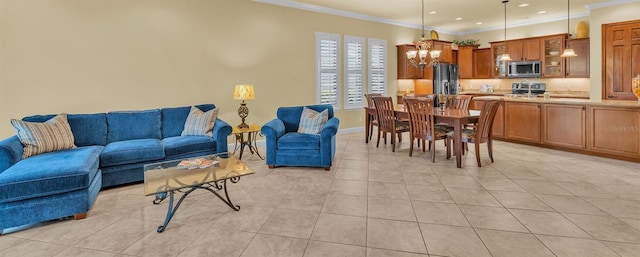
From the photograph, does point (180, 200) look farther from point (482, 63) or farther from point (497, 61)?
point (482, 63)

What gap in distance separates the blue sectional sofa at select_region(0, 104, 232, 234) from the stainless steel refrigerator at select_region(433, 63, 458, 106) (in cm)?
619

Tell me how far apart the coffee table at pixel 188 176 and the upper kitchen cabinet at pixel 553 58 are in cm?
813

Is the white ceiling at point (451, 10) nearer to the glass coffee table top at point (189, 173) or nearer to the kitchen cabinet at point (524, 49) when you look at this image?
the kitchen cabinet at point (524, 49)

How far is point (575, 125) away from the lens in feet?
17.6

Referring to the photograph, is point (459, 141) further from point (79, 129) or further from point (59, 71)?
point (59, 71)

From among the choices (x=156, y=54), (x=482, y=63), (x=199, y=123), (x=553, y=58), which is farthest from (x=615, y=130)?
(x=156, y=54)

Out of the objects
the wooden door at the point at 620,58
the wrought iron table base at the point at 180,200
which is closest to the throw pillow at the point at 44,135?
the wrought iron table base at the point at 180,200

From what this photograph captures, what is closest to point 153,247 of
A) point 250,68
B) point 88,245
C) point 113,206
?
point 88,245

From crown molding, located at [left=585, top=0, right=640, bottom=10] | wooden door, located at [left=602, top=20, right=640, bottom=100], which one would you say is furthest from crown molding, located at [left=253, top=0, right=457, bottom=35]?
wooden door, located at [left=602, top=20, right=640, bottom=100]

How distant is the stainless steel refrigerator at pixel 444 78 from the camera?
903cm

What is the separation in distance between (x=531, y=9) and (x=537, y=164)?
441 cm

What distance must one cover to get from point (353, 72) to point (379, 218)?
5355mm

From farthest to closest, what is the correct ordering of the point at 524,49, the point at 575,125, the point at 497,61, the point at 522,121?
1. the point at 497,61
2. the point at 524,49
3. the point at 522,121
4. the point at 575,125

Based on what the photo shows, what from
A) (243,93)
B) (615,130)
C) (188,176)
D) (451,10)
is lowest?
(188,176)
